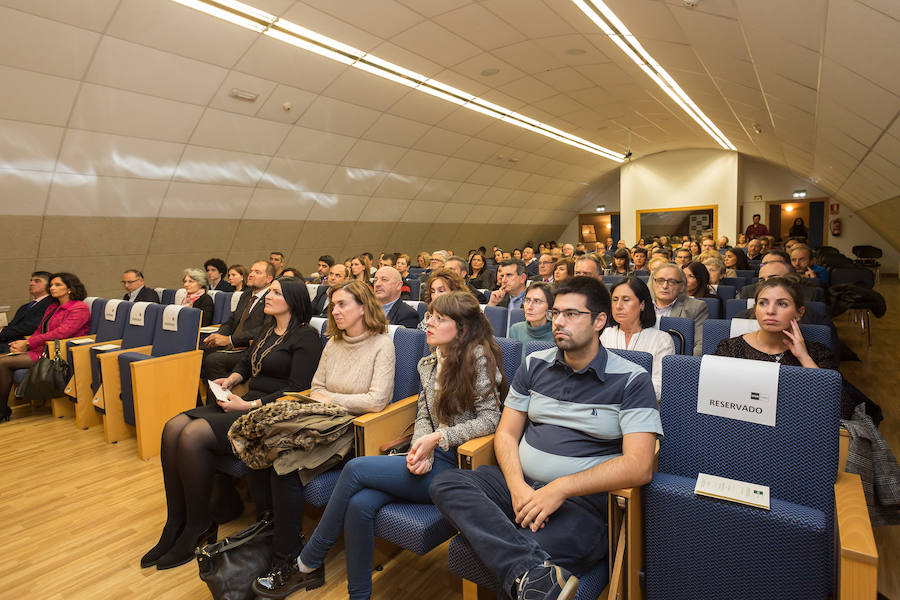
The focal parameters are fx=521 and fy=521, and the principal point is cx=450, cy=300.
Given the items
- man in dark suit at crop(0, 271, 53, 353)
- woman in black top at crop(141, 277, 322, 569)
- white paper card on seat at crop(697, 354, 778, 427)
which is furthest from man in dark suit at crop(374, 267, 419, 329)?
man in dark suit at crop(0, 271, 53, 353)

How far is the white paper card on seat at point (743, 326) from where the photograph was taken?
9.70 ft

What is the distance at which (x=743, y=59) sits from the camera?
20.1 ft

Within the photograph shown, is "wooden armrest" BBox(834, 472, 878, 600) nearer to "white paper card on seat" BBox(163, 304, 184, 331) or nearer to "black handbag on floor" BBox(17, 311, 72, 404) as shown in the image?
"white paper card on seat" BBox(163, 304, 184, 331)

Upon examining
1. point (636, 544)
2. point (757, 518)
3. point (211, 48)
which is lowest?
point (636, 544)

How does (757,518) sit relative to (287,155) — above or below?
below

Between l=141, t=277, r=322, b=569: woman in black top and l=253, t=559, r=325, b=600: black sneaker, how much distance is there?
0.58 meters

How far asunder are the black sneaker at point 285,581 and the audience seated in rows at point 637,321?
5.99 feet

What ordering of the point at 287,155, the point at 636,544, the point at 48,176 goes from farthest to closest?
the point at 287,155
the point at 48,176
the point at 636,544

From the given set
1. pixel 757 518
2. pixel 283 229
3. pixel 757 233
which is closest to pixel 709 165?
pixel 757 233

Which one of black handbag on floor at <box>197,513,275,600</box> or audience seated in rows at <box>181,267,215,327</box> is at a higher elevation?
audience seated in rows at <box>181,267,215,327</box>

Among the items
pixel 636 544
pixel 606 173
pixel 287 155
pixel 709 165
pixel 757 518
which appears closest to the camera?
pixel 757 518

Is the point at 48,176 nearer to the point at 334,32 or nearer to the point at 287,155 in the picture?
the point at 287,155

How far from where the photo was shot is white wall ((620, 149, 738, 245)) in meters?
17.4

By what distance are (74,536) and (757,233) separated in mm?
17970
